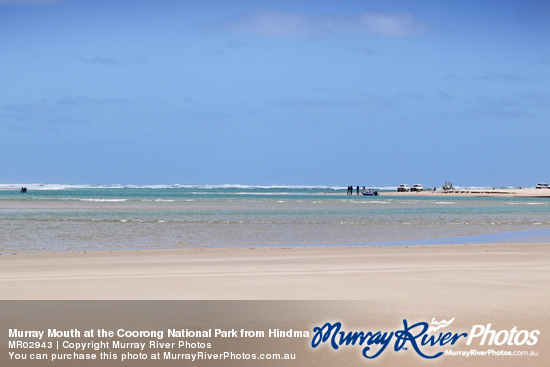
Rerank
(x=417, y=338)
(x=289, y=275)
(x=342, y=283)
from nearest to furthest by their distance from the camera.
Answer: (x=417, y=338) < (x=342, y=283) < (x=289, y=275)

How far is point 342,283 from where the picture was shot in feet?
41.6

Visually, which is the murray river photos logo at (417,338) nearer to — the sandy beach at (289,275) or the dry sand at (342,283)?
the dry sand at (342,283)

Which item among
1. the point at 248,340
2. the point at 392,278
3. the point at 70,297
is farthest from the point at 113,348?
the point at 392,278

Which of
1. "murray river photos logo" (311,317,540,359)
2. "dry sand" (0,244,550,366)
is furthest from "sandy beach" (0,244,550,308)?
"murray river photos logo" (311,317,540,359)

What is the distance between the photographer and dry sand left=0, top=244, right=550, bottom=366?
29.5 feet

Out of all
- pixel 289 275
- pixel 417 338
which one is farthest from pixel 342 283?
pixel 417 338

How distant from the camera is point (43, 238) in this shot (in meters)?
26.0

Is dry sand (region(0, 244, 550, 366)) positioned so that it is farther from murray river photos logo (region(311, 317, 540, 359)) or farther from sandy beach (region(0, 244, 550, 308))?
murray river photos logo (region(311, 317, 540, 359))

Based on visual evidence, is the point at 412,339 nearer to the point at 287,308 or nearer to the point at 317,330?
the point at 317,330

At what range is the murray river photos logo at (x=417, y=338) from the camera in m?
7.71

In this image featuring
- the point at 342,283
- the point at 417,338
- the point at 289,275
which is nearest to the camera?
the point at 417,338

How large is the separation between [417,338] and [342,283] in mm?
4625

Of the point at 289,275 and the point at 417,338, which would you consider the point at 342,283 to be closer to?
the point at 289,275

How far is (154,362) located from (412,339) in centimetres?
322
